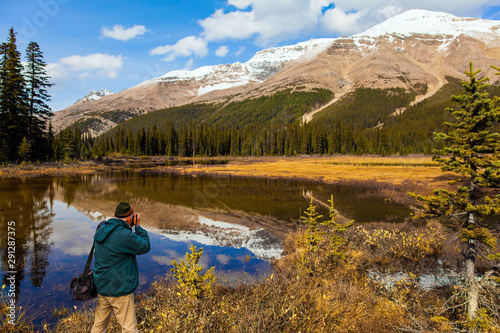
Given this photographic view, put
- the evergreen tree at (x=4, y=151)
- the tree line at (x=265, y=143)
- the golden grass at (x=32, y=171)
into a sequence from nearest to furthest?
the golden grass at (x=32, y=171) < the evergreen tree at (x=4, y=151) < the tree line at (x=265, y=143)

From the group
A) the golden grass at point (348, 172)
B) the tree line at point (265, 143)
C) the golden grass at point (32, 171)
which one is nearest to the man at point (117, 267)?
the golden grass at point (348, 172)

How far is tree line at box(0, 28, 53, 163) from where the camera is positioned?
41.1 metres

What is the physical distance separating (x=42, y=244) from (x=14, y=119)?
42.9 metres

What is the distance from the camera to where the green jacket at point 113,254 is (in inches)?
170

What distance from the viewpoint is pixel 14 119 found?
42.0 meters

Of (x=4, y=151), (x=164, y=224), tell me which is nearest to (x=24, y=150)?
(x=4, y=151)

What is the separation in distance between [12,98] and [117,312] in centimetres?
5438

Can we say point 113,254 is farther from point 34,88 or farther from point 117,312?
point 34,88

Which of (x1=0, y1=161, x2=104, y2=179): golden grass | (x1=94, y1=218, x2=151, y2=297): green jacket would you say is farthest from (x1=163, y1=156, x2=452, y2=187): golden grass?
(x1=94, y1=218, x2=151, y2=297): green jacket

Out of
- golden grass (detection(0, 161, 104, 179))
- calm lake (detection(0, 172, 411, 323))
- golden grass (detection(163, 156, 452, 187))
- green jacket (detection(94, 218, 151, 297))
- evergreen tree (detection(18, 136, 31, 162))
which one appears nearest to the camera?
green jacket (detection(94, 218, 151, 297))

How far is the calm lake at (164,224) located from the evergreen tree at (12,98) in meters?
22.0

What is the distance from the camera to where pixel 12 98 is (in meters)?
41.8

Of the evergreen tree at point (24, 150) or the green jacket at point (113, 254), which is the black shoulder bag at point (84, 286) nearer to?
the green jacket at point (113, 254)

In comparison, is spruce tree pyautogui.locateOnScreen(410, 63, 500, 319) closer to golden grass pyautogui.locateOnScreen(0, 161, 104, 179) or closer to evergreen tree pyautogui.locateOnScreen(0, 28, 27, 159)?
golden grass pyautogui.locateOnScreen(0, 161, 104, 179)
